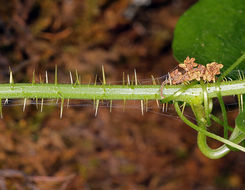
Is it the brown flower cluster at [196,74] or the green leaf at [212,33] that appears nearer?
the brown flower cluster at [196,74]

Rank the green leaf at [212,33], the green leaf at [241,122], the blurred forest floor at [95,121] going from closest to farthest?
the green leaf at [241,122] < the green leaf at [212,33] < the blurred forest floor at [95,121]

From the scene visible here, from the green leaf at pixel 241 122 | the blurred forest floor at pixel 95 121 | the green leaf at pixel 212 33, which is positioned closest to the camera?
the green leaf at pixel 241 122

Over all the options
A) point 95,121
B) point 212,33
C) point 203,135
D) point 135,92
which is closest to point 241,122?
point 203,135

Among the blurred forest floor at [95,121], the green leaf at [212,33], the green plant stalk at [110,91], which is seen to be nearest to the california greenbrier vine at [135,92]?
the green plant stalk at [110,91]

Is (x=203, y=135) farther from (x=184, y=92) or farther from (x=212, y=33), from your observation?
(x=212, y=33)

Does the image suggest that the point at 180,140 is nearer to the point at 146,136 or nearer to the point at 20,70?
the point at 146,136

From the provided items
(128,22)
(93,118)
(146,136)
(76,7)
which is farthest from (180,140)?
(76,7)

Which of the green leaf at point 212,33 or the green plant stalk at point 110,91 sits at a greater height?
the green leaf at point 212,33

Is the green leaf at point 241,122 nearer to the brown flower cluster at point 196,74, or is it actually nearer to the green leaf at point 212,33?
the brown flower cluster at point 196,74
